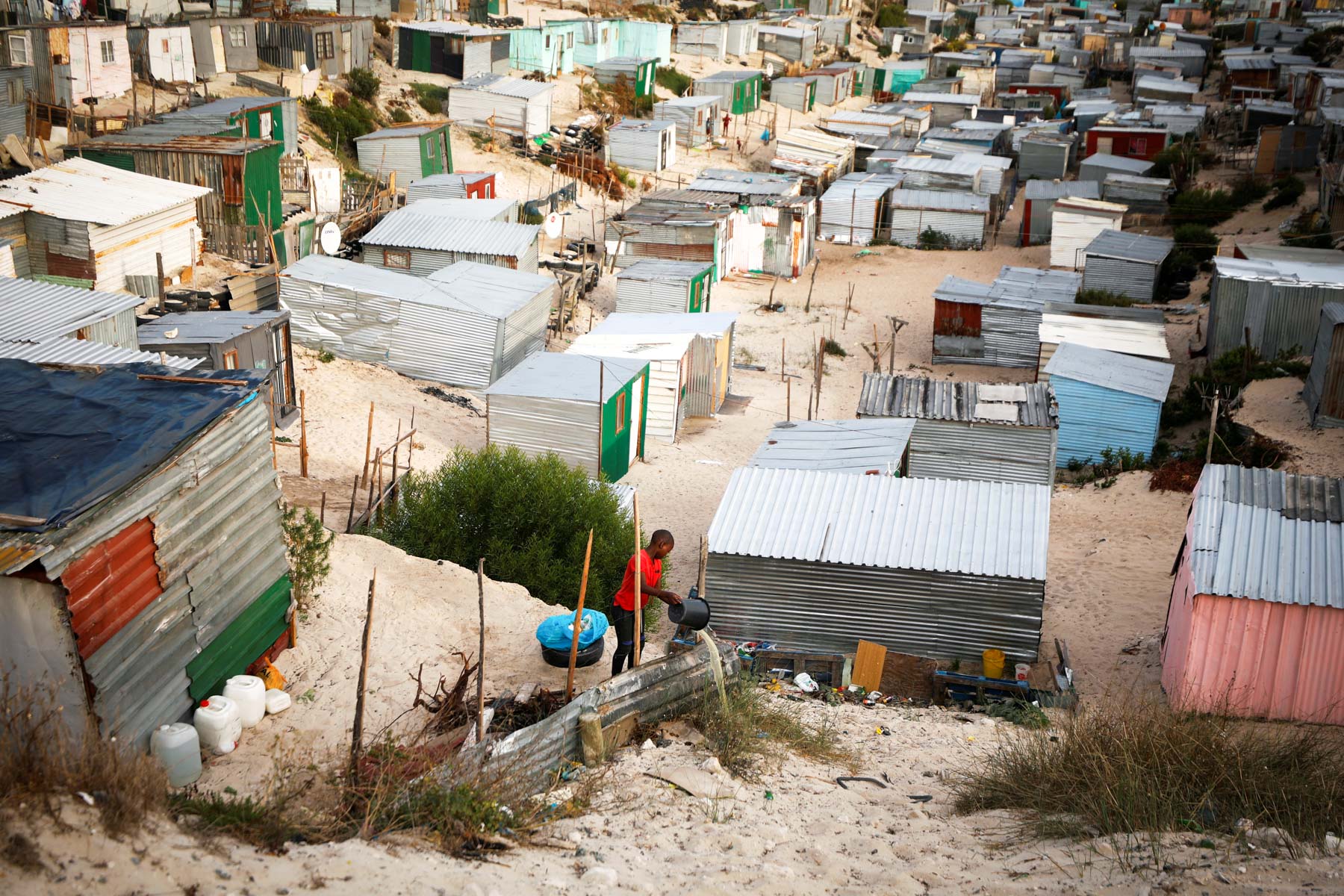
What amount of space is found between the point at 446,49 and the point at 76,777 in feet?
150

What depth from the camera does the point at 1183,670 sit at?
39.7ft

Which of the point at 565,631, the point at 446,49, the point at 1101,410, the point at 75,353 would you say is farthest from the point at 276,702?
the point at 446,49

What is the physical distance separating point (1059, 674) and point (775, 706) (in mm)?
4156

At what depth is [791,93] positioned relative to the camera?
60.8 metres

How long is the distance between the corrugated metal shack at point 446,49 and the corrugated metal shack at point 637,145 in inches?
268

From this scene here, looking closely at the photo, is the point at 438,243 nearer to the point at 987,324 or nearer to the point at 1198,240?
the point at 987,324

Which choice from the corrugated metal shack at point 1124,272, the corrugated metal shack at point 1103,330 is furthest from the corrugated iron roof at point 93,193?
the corrugated metal shack at point 1124,272

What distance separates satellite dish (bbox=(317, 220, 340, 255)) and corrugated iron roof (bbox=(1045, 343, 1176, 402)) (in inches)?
622

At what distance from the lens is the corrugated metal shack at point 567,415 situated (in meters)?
18.9

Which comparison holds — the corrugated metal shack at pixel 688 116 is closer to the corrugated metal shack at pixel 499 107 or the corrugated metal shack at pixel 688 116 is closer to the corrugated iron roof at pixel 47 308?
the corrugated metal shack at pixel 499 107

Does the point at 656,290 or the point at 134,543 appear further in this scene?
the point at 656,290

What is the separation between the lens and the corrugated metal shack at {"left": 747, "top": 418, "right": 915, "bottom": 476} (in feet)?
54.6

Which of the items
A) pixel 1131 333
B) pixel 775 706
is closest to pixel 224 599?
pixel 775 706

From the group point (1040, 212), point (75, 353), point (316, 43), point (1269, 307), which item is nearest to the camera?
point (75, 353)
